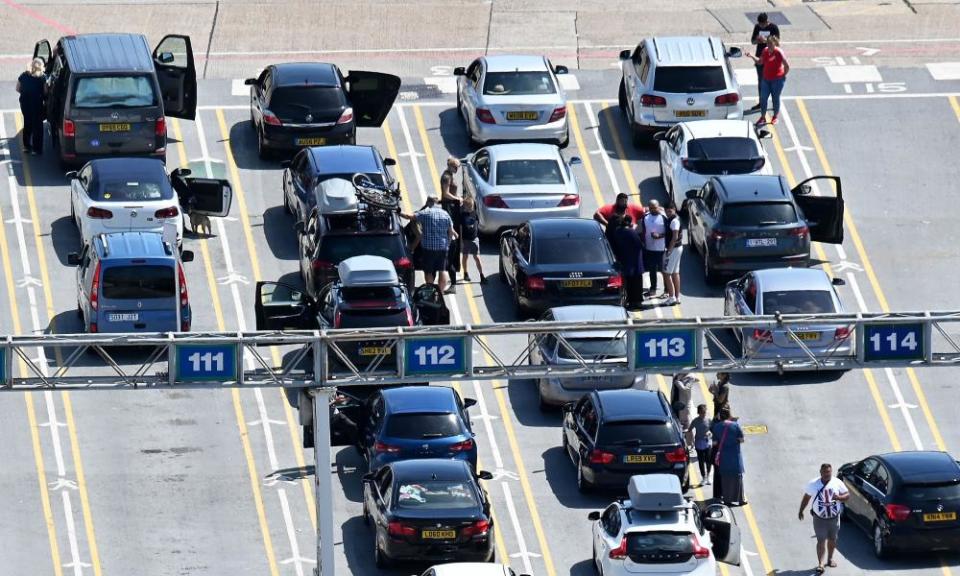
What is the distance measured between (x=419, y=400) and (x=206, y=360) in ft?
13.8

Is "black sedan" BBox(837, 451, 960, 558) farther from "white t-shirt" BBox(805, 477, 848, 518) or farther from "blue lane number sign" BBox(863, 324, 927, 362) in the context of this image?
"blue lane number sign" BBox(863, 324, 927, 362)

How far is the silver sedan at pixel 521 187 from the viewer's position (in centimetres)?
4500

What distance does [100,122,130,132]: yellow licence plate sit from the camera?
46.8 metres

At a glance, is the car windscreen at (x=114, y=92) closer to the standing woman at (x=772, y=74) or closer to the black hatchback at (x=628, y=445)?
the standing woman at (x=772, y=74)

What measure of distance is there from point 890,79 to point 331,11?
11452mm

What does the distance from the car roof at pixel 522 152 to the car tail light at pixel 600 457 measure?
8412 mm

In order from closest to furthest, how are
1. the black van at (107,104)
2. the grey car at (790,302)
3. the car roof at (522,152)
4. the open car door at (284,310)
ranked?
1. the grey car at (790,302)
2. the open car door at (284,310)
3. the car roof at (522,152)
4. the black van at (107,104)

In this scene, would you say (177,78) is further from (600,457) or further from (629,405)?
(600,457)

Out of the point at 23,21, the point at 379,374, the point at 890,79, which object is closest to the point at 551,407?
the point at 379,374

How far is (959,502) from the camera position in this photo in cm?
3709

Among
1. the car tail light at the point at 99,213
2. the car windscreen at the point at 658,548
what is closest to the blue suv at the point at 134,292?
the car tail light at the point at 99,213

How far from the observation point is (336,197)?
4369cm

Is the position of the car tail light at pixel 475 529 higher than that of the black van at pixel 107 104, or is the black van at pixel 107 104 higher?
the black van at pixel 107 104

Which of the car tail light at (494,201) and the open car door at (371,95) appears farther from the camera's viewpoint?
the open car door at (371,95)
